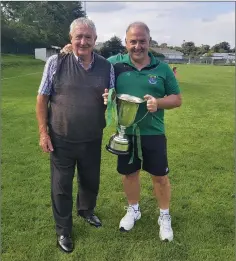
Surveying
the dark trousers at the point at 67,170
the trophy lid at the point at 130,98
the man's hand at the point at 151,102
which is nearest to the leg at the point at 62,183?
the dark trousers at the point at 67,170

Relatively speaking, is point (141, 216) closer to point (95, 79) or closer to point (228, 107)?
point (95, 79)

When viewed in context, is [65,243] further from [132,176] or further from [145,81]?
[145,81]

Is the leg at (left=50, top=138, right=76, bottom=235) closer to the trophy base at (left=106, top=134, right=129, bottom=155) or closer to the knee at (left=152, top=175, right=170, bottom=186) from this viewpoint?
the trophy base at (left=106, top=134, right=129, bottom=155)

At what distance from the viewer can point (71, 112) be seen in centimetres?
308

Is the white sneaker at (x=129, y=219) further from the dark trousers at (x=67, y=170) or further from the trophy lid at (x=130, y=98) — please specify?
the trophy lid at (x=130, y=98)

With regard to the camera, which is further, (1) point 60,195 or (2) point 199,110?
(2) point 199,110

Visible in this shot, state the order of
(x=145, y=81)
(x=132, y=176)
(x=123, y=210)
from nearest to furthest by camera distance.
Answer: (x=145, y=81) < (x=132, y=176) < (x=123, y=210)

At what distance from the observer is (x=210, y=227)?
378cm

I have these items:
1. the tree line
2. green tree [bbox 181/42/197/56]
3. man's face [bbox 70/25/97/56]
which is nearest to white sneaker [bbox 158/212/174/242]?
man's face [bbox 70/25/97/56]

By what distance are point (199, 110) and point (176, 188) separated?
6528 mm

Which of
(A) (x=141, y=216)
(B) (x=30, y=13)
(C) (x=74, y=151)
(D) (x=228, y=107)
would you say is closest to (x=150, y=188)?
(A) (x=141, y=216)

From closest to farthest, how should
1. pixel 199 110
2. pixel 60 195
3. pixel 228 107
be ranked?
1. pixel 60 195
2. pixel 199 110
3. pixel 228 107

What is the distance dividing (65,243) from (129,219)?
2.38ft

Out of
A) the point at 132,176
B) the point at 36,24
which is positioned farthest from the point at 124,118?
the point at 36,24
